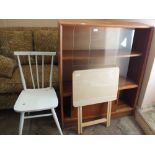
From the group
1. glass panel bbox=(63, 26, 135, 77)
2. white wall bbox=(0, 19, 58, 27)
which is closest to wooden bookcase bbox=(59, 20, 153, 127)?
glass panel bbox=(63, 26, 135, 77)

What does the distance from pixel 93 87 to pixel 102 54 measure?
0.33 metres

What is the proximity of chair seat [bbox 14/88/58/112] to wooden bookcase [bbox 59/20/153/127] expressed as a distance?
12 centimetres

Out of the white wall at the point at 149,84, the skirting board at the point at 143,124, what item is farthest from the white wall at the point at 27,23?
the skirting board at the point at 143,124

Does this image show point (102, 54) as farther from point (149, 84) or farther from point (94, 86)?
point (149, 84)

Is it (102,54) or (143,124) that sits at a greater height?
(102,54)

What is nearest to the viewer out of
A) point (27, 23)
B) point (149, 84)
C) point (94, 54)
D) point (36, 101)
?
point (36, 101)

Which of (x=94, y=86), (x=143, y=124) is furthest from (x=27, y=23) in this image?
(x=143, y=124)

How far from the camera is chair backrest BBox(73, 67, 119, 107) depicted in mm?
1410

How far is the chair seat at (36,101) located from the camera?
131 cm

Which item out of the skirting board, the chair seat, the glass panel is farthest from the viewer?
the skirting board

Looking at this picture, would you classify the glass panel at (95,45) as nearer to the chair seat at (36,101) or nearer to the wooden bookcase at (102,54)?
the wooden bookcase at (102,54)

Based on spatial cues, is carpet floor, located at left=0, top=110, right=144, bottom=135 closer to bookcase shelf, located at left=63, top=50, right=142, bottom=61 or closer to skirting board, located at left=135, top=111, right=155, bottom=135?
skirting board, located at left=135, top=111, right=155, bottom=135

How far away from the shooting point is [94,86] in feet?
4.84
